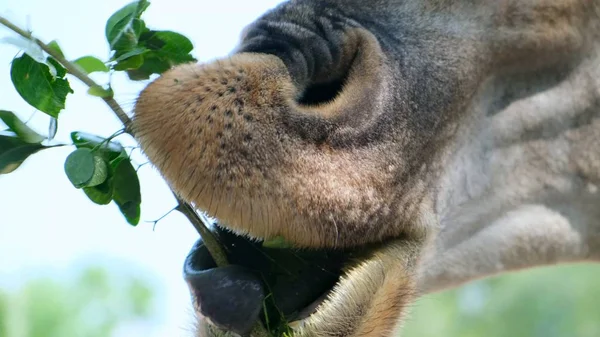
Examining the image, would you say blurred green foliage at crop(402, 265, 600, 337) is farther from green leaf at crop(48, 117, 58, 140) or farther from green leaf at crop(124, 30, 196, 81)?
green leaf at crop(48, 117, 58, 140)

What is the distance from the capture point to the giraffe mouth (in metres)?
1.39

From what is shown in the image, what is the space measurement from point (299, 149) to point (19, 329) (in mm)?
4099

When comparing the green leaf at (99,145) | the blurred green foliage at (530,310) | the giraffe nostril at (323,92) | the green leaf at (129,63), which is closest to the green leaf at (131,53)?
the green leaf at (129,63)

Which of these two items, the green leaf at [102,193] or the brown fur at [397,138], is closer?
the brown fur at [397,138]

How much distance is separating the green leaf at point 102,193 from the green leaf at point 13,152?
0.35 feet

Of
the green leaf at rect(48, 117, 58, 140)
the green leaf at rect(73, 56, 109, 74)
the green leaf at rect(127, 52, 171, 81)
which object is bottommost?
the green leaf at rect(127, 52, 171, 81)

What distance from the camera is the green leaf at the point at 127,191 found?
1496 mm

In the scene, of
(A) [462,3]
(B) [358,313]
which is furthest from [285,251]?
(A) [462,3]

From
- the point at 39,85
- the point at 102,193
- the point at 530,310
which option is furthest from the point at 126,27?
the point at 530,310

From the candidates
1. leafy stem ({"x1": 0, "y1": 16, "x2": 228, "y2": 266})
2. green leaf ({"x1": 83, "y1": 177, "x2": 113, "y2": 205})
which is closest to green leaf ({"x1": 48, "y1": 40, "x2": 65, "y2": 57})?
leafy stem ({"x1": 0, "y1": 16, "x2": 228, "y2": 266})

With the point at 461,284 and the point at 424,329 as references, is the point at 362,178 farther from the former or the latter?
the point at 424,329

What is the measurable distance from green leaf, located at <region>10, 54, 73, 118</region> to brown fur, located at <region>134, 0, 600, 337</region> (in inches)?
5.9

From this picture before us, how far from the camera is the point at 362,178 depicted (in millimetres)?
1464

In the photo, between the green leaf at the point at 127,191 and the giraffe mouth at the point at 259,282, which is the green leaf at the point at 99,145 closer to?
the green leaf at the point at 127,191
